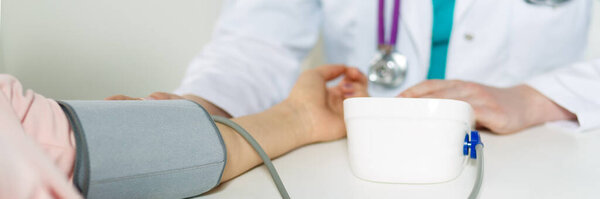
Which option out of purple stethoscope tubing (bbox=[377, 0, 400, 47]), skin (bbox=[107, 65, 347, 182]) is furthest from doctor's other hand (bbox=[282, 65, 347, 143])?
purple stethoscope tubing (bbox=[377, 0, 400, 47])

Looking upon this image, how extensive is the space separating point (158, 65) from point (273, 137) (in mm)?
149

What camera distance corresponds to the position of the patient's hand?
73 centimetres

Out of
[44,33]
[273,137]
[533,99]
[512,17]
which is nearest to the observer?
[44,33]

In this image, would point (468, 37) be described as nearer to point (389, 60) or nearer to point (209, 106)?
point (389, 60)

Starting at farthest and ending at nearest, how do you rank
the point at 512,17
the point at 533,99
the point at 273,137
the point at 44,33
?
the point at 512,17 < the point at 533,99 < the point at 273,137 < the point at 44,33

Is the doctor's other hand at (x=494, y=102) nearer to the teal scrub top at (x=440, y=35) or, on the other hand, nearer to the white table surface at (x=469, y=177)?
the white table surface at (x=469, y=177)

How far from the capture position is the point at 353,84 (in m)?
0.75

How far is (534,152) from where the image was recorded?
569 mm

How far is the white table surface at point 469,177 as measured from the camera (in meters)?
0.42

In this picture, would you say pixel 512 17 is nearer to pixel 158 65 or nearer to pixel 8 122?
pixel 158 65

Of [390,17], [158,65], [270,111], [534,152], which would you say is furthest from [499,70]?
[158,65]

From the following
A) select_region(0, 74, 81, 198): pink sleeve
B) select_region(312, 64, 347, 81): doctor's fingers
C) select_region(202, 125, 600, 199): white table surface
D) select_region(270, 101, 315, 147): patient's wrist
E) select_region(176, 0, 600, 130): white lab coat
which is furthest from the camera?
select_region(176, 0, 600, 130): white lab coat

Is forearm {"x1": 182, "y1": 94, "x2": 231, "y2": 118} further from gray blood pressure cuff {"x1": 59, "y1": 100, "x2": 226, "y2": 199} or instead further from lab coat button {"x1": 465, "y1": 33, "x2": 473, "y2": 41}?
lab coat button {"x1": 465, "y1": 33, "x2": 473, "y2": 41}

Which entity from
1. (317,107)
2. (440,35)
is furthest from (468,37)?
(317,107)
